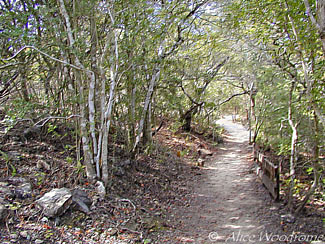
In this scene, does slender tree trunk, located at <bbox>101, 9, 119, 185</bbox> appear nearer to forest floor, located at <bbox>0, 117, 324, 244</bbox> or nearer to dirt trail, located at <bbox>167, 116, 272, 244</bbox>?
forest floor, located at <bbox>0, 117, 324, 244</bbox>

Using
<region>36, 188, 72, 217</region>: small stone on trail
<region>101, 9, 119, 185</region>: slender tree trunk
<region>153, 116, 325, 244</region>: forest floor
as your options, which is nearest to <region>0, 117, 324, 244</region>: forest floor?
<region>153, 116, 325, 244</region>: forest floor

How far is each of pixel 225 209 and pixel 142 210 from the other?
227 cm

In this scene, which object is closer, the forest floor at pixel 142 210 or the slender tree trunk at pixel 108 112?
the forest floor at pixel 142 210

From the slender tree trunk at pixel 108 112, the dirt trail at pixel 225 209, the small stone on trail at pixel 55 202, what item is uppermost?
the slender tree trunk at pixel 108 112

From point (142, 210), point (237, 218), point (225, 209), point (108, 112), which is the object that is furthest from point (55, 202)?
point (225, 209)

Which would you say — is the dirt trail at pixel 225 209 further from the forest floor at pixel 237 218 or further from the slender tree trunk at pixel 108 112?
the slender tree trunk at pixel 108 112

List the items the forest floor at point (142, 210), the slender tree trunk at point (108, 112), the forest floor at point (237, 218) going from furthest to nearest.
Answer: the slender tree trunk at point (108, 112), the forest floor at point (237, 218), the forest floor at point (142, 210)

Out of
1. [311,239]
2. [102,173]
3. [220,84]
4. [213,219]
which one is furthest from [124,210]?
[220,84]

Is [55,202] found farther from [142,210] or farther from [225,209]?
[225,209]

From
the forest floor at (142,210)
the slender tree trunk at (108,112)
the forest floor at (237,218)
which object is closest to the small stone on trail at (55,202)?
the forest floor at (142,210)

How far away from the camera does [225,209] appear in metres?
6.16

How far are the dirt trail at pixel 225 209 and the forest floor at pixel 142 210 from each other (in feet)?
0.06

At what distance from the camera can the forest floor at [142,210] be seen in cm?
388

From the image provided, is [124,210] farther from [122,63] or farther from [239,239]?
[122,63]
